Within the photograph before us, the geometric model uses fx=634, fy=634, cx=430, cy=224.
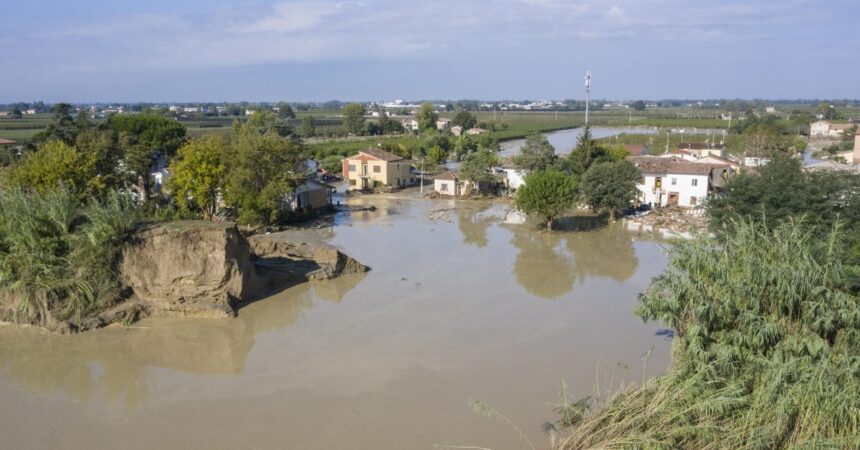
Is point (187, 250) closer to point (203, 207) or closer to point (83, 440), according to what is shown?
point (83, 440)

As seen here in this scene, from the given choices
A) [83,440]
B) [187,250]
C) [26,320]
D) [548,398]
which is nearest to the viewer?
[83,440]

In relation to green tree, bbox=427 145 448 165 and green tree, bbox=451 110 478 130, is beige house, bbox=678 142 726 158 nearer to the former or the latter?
green tree, bbox=427 145 448 165

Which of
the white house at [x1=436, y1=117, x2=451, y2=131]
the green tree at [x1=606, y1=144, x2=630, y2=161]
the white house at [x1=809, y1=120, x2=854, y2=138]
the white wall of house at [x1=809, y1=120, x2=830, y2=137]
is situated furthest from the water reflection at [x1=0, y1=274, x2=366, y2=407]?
the white wall of house at [x1=809, y1=120, x2=830, y2=137]

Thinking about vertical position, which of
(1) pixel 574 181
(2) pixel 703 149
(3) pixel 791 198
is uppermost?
(3) pixel 791 198

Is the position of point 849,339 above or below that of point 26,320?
Answer: above

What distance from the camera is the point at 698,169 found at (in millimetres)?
38906

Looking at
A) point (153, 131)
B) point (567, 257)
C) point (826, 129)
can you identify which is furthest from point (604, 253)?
point (826, 129)

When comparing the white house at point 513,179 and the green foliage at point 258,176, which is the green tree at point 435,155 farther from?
the green foliage at point 258,176

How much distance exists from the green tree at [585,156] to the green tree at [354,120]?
6053cm

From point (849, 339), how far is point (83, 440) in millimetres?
15274

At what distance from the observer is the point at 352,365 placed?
16609 millimetres

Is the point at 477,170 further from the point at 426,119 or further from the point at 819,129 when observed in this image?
the point at 819,129

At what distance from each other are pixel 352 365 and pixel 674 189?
29.4 metres

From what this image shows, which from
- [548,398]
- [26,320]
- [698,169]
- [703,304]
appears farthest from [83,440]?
[698,169]
